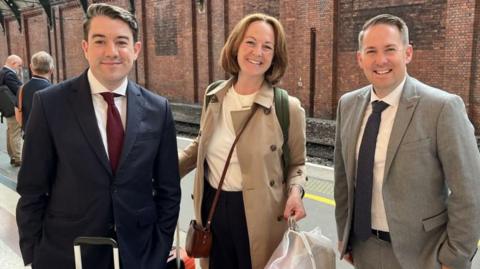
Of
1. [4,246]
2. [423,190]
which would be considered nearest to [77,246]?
[423,190]

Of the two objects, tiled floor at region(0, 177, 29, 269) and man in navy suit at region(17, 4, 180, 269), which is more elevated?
man in navy suit at region(17, 4, 180, 269)

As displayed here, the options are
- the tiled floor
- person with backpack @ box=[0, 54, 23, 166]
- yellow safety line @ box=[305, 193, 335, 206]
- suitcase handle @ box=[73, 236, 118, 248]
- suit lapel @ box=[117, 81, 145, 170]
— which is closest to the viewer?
suitcase handle @ box=[73, 236, 118, 248]

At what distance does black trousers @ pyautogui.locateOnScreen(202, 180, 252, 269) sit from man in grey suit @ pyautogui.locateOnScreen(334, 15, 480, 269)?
58cm

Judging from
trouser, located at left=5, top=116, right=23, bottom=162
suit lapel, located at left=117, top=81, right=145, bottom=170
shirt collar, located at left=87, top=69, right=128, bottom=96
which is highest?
shirt collar, located at left=87, top=69, right=128, bottom=96

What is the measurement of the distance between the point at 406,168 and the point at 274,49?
35.6 inches

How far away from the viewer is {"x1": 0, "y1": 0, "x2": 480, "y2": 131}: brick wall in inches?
411

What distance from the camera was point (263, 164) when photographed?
7.27ft

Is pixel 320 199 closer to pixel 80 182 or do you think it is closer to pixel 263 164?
pixel 263 164

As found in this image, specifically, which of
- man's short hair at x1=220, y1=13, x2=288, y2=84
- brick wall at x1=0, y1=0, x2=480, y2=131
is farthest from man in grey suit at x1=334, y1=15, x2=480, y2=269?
brick wall at x1=0, y1=0, x2=480, y2=131

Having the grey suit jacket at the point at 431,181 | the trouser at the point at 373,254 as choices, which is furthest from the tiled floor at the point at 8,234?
the grey suit jacket at the point at 431,181

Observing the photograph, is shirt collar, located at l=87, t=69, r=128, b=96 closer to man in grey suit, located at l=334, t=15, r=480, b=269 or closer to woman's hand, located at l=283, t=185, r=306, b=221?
woman's hand, located at l=283, t=185, r=306, b=221

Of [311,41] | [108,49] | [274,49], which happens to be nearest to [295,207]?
[274,49]

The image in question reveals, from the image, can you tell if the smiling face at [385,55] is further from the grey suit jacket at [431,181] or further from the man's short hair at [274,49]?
the man's short hair at [274,49]

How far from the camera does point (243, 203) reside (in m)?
2.26
